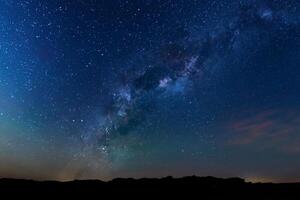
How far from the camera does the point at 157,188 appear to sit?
98.7 feet

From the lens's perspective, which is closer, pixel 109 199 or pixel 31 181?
pixel 109 199

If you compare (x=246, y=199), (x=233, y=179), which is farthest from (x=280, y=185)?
(x=246, y=199)

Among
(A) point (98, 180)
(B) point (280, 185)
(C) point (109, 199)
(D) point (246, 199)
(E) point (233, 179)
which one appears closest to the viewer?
(C) point (109, 199)

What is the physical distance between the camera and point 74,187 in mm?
28359

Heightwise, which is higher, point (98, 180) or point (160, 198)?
point (98, 180)

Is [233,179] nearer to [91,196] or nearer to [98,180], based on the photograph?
[98,180]

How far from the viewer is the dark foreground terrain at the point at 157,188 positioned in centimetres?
2691

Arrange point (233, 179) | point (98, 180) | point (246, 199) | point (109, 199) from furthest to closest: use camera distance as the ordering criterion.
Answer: point (233, 179), point (98, 180), point (246, 199), point (109, 199)

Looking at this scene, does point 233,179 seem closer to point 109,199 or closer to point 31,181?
point 109,199

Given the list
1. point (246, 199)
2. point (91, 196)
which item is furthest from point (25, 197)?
point (246, 199)

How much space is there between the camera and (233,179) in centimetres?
3619

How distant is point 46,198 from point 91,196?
3.31m

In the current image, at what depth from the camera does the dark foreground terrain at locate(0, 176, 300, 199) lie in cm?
2691

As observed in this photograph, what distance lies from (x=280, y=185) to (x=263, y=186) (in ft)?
5.26
